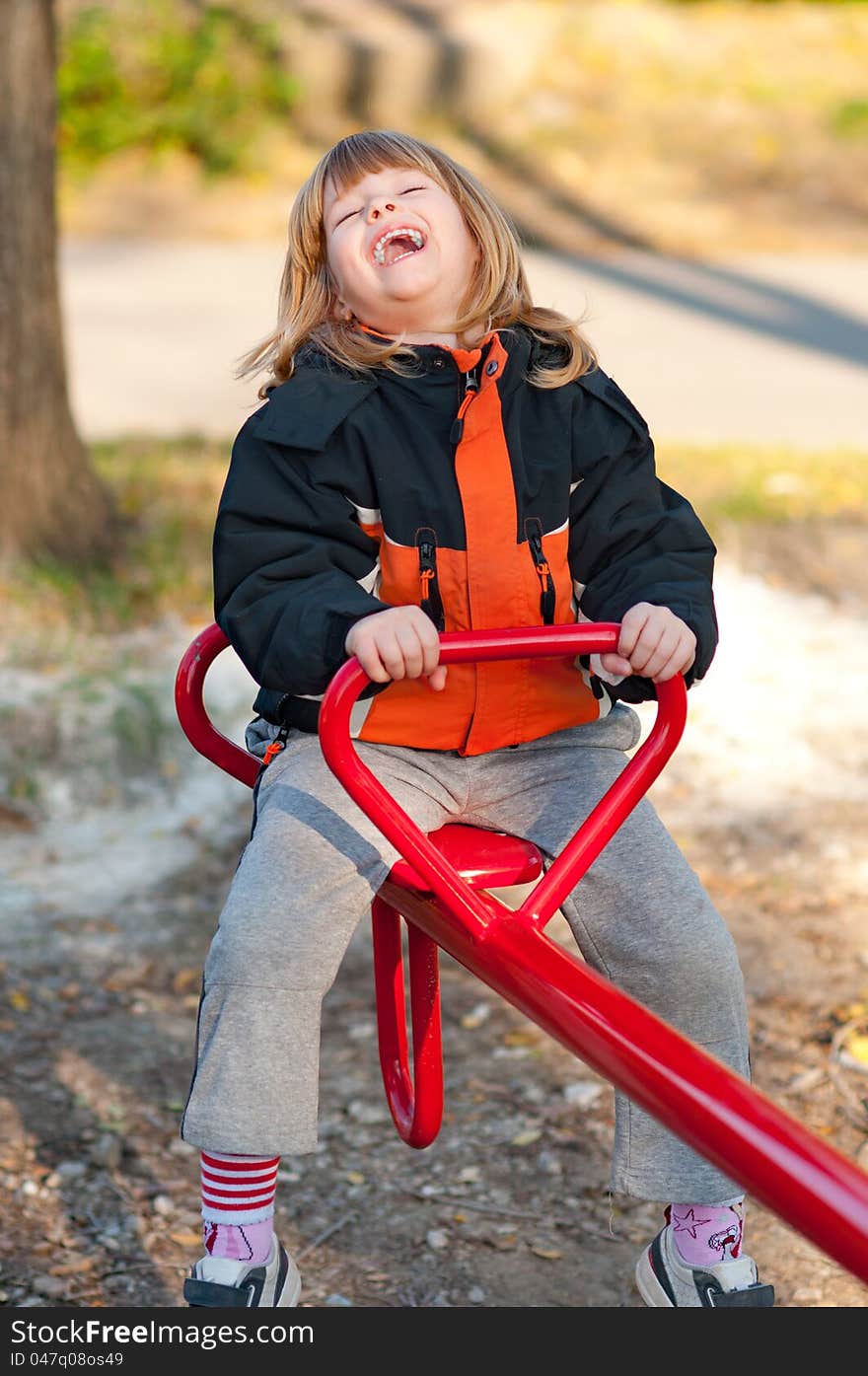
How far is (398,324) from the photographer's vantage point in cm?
217

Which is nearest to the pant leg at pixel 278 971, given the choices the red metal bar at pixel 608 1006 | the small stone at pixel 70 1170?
the red metal bar at pixel 608 1006

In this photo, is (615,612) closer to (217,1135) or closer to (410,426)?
(410,426)

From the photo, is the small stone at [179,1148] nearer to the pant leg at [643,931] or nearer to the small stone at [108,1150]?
the small stone at [108,1150]

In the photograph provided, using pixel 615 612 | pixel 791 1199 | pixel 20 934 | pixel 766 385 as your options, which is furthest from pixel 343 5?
pixel 791 1199

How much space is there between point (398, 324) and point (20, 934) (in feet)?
5.73

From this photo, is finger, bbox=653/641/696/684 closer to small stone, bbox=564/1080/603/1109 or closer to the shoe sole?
the shoe sole

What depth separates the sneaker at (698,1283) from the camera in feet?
6.33

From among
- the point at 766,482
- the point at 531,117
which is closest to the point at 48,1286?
the point at 766,482

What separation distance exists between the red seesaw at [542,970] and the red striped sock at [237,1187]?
0.89 ft

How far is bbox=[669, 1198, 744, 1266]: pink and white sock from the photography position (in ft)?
6.41

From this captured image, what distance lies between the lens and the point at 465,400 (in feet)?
6.82

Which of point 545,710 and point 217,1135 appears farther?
point 545,710

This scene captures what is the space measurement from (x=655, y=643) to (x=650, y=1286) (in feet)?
2.54

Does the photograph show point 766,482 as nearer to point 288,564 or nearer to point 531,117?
point 288,564
